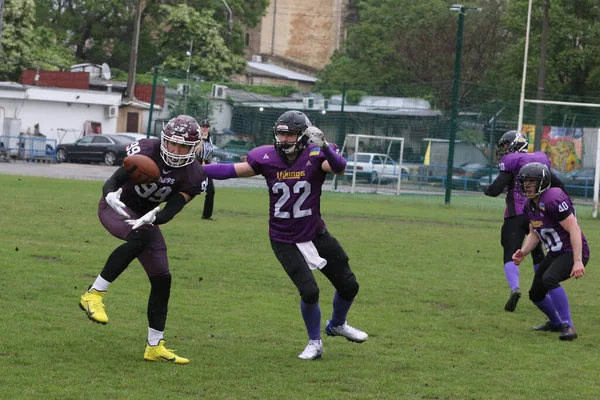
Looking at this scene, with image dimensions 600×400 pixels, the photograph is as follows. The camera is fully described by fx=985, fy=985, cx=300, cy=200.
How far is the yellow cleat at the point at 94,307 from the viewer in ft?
23.8

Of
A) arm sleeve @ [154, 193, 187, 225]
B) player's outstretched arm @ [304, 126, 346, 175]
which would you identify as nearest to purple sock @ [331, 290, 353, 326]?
player's outstretched arm @ [304, 126, 346, 175]

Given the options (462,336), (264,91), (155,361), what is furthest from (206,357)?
(264,91)

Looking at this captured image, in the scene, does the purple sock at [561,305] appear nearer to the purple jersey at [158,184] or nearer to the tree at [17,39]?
the purple jersey at [158,184]

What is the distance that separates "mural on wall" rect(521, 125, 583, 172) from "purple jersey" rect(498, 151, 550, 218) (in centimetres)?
1766

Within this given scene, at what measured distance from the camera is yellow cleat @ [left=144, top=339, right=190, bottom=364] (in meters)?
7.26

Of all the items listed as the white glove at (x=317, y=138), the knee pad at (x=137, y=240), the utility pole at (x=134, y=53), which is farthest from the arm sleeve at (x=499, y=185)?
the utility pole at (x=134, y=53)

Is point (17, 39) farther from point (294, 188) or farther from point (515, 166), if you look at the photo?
point (294, 188)

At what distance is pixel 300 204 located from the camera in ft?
25.6

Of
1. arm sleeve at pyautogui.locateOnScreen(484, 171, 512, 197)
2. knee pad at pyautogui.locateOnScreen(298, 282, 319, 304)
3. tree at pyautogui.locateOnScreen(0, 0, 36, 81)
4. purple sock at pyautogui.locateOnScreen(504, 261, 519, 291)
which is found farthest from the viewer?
tree at pyautogui.locateOnScreen(0, 0, 36, 81)

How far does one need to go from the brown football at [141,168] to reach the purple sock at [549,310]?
13.4ft

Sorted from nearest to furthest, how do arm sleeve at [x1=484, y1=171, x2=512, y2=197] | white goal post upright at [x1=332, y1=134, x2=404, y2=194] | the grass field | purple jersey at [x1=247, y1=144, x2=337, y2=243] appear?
the grass field → purple jersey at [x1=247, y1=144, x2=337, y2=243] → arm sleeve at [x1=484, y1=171, x2=512, y2=197] → white goal post upright at [x1=332, y1=134, x2=404, y2=194]

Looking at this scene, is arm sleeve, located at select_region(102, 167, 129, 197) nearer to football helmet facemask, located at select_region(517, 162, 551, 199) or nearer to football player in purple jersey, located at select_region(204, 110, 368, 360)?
football player in purple jersey, located at select_region(204, 110, 368, 360)

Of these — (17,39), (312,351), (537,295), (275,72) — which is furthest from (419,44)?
(312,351)

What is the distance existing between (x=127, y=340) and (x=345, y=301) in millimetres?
1798
